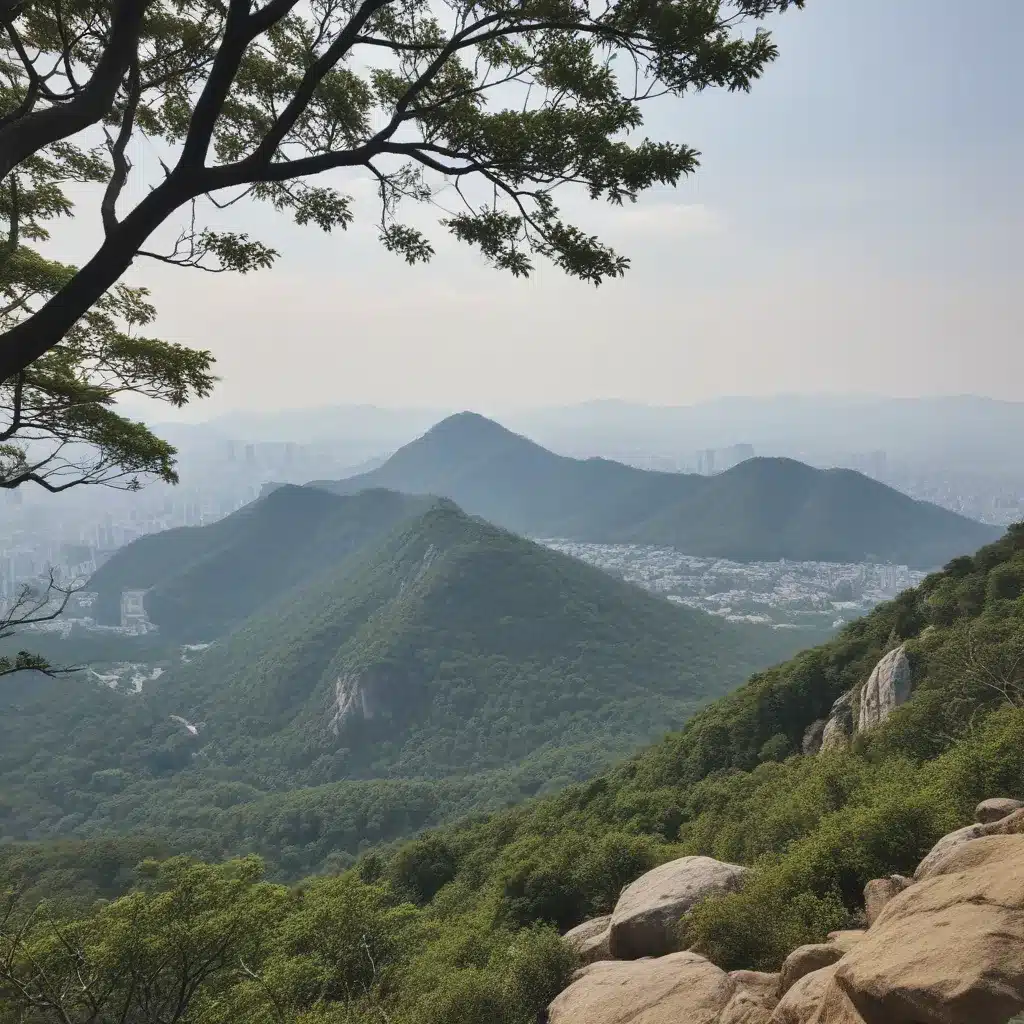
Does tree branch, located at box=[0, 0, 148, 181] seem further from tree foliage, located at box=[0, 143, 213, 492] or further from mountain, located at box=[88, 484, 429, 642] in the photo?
mountain, located at box=[88, 484, 429, 642]

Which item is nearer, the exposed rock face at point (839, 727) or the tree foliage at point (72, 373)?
the tree foliage at point (72, 373)

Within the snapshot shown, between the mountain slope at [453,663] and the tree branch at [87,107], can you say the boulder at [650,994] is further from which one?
the mountain slope at [453,663]

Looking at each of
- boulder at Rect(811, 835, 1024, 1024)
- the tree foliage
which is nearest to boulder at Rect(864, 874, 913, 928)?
boulder at Rect(811, 835, 1024, 1024)

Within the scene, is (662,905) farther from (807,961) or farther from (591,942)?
(807,961)

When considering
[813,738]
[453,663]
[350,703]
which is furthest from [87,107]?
[453,663]

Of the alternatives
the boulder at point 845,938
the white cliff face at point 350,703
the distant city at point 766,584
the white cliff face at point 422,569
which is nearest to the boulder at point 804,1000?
the boulder at point 845,938

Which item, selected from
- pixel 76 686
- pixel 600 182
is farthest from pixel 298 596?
pixel 600 182

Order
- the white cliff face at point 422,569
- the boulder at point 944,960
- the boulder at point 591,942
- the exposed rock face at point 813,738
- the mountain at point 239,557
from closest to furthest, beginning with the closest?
1. the boulder at point 944,960
2. the boulder at point 591,942
3. the exposed rock face at point 813,738
4. the white cliff face at point 422,569
5. the mountain at point 239,557
